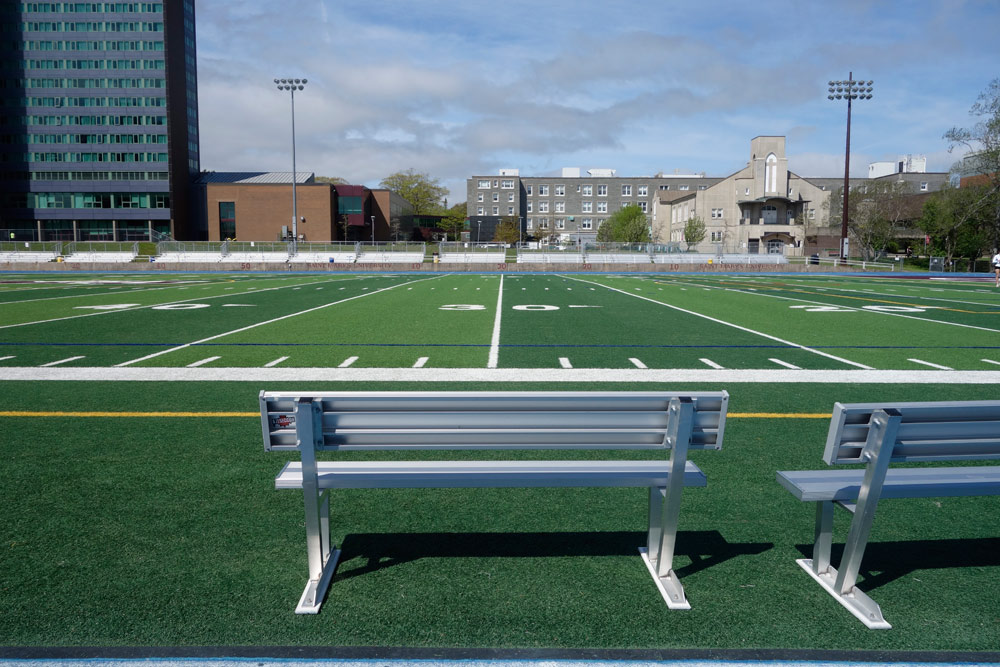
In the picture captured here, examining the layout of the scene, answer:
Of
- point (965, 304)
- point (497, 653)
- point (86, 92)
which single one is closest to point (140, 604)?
point (497, 653)

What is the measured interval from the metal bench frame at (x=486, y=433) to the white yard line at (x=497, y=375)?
5362 mm

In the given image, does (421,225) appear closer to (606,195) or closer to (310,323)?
(606,195)

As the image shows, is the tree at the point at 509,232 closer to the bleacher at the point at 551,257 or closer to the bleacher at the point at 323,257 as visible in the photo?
the bleacher at the point at 551,257

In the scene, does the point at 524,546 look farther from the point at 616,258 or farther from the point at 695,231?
the point at 695,231

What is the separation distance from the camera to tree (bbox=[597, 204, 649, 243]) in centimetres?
9888

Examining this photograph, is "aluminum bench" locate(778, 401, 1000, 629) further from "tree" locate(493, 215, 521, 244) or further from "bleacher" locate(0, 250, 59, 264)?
"tree" locate(493, 215, 521, 244)

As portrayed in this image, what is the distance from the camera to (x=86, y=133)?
310 ft

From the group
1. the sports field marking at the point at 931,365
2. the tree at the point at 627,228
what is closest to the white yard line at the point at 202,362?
the sports field marking at the point at 931,365

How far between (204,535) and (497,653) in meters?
2.08

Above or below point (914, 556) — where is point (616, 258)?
above

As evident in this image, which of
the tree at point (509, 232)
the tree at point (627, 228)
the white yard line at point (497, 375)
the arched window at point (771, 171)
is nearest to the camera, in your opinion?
the white yard line at point (497, 375)

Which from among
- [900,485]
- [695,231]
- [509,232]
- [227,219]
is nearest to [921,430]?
[900,485]

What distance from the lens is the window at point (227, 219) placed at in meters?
93.2

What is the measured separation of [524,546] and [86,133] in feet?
353
